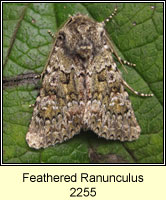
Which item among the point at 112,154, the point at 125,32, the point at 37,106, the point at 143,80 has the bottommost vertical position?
the point at 112,154

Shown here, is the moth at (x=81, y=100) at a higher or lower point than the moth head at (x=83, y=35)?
lower

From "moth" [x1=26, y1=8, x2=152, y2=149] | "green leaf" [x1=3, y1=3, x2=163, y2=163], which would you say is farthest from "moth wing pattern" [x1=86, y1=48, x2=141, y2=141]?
"green leaf" [x1=3, y1=3, x2=163, y2=163]

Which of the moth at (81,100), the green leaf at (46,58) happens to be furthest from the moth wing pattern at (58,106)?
the green leaf at (46,58)

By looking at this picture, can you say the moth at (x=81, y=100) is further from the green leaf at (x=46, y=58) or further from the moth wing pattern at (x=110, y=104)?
the green leaf at (x=46, y=58)

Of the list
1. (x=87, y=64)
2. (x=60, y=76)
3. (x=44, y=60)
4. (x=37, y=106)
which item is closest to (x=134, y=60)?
(x=87, y=64)

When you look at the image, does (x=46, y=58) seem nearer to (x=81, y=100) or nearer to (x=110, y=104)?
(x=81, y=100)

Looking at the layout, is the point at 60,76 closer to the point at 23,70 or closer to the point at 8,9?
the point at 23,70

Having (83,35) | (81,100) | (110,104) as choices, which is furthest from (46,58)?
(110,104)
